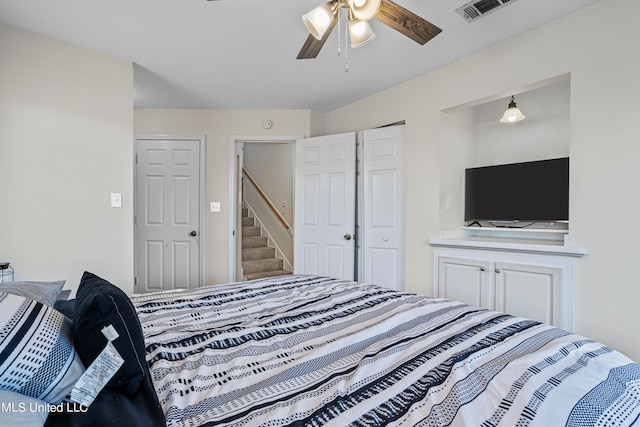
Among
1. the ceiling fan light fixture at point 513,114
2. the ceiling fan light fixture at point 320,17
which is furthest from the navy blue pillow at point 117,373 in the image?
the ceiling fan light fixture at point 513,114

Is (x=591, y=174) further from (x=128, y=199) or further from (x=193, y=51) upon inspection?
(x=128, y=199)

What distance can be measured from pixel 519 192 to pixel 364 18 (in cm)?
202

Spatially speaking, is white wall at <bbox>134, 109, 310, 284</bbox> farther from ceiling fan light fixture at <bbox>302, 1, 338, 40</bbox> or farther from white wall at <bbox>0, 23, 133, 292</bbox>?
ceiling fan light fixture at <bbox>302, 1, 338, 40</bbox>

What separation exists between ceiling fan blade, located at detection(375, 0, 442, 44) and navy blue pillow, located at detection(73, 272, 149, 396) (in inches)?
67.2

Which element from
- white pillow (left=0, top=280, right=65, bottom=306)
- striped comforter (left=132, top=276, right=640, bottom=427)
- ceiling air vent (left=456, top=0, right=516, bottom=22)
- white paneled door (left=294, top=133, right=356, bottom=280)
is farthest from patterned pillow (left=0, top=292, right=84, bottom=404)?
white paneled door (left=294, top=133, right=356, bottom=280)

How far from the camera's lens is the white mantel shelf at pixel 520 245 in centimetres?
213

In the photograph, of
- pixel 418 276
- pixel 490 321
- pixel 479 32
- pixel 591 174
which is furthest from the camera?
pixel 418 276

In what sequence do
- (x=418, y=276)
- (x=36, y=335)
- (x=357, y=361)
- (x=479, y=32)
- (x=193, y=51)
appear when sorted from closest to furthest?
(x=36, y=335), (x=357, y=361), (x=479, y=32), (x=193, y=51), (x=418, y=276)

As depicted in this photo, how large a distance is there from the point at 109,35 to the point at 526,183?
11.3ft

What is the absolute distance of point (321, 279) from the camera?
84.6 inches

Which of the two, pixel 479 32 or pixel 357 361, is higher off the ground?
pixel 479 32

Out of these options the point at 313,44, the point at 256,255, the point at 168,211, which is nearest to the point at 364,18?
the point at 313,44

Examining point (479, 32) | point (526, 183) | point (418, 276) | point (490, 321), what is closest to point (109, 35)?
point (479, 32)

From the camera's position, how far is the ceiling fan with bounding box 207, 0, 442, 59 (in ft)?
5.30
